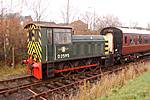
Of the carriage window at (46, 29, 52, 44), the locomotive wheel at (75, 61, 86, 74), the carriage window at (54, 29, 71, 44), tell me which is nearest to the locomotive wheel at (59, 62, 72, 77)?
the locomotive wheel at (75, 61, 86, 74)

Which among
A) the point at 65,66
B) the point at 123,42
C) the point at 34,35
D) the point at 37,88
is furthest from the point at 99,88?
the point at 123,42

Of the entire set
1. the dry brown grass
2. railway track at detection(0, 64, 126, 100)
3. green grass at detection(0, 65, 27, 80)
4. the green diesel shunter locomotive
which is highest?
the green diesel shunter locomotive

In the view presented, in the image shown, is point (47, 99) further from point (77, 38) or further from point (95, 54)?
point (95, 54)

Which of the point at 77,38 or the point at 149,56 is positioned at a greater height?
the point at 77,38

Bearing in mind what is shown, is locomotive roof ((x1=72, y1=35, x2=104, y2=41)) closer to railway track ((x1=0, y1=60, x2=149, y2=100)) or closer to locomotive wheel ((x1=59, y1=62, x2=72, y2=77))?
locomotive wheel ((x1=59, y1=62, x2=72, y2=77))

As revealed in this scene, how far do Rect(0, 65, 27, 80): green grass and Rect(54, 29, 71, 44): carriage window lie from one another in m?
4.02

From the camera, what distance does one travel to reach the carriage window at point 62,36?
11895mm

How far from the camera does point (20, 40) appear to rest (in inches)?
665

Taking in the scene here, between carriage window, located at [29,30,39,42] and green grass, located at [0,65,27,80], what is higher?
carriage window, located at [29,30,39,42]

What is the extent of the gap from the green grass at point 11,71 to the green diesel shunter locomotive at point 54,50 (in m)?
1.60

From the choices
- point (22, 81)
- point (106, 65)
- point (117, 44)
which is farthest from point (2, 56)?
point (117, 44)

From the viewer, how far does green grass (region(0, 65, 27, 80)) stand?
1326 cm

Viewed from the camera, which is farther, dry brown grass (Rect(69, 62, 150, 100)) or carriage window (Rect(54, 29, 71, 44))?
carriage window (Rect(54, 29, 71, 44))

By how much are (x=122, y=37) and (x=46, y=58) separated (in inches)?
337
